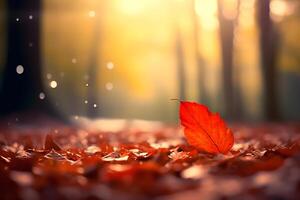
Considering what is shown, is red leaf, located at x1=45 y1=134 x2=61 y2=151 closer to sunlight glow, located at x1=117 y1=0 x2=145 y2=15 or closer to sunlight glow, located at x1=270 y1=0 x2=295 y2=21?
sunlight glow, located at x1=270 y1=0 x2=295 y2=21

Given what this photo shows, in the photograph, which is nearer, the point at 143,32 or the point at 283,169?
the point at 283,169

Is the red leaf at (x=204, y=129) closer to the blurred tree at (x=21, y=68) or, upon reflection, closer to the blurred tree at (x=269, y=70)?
the blurred tree at (x=21, y=68)

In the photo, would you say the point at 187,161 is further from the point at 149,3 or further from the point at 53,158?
the point at 149,3

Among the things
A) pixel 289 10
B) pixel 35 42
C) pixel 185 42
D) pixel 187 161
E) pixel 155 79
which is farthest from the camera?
pixel 155 79

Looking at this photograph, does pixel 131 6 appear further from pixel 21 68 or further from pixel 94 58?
pixel 21 68

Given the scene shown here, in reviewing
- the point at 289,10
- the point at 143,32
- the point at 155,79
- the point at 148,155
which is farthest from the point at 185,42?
the point at 148,155
